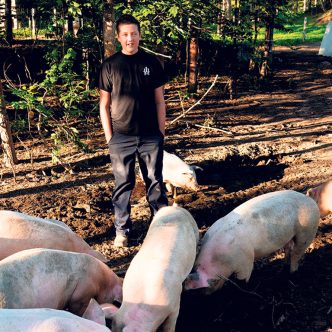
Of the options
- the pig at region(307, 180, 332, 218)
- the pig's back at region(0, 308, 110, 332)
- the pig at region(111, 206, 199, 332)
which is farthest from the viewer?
the pig at region(307, 180, 332, 218)

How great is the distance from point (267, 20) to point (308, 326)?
1032 cm

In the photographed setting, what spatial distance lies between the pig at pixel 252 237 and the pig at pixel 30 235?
1145mm

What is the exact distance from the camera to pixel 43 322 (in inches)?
112

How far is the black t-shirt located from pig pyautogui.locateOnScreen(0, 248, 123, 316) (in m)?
1.53

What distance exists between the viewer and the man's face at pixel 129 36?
15.2ft

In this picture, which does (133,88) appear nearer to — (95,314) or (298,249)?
(298,249)

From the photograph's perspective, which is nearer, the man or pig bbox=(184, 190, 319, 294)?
pig bbox=(184, 190, 319, 294)

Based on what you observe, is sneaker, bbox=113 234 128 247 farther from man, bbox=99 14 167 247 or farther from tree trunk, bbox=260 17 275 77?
tree trunk, bbox=260 17 275 77

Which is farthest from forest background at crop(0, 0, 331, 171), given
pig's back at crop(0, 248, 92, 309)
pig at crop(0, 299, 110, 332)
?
pig at crop(0, 299, 110, 332)

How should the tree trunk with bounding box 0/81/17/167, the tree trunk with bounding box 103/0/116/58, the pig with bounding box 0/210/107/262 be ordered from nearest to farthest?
1. the pig with bounding box 0/210/107/262
2. the tree trunk with bounding box 103/0/116/58
3. the tree trunk with bounding box 0/81/17/167

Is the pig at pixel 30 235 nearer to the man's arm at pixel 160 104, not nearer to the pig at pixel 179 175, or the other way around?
the man's arm at pixel 160 104

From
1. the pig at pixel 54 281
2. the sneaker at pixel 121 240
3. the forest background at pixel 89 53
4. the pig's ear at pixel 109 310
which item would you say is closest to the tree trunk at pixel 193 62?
the forest background at pixel 89 53

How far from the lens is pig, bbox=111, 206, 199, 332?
3375mm

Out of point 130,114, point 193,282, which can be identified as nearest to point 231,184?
point 130,114
